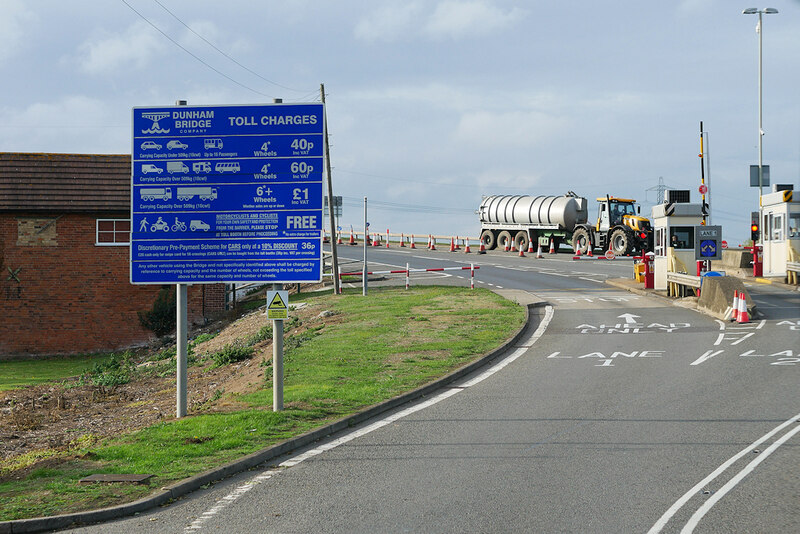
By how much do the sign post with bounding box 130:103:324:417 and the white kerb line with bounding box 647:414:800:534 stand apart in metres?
6.05

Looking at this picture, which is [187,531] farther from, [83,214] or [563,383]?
[83,214]

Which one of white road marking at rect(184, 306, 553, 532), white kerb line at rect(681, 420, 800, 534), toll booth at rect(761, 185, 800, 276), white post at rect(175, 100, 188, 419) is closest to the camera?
white kerb line at rect(681, 420, 800, 534)

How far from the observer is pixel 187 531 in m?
7.55

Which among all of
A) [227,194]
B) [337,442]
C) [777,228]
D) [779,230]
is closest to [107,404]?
[227,194]

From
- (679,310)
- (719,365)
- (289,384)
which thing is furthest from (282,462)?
(679,310)

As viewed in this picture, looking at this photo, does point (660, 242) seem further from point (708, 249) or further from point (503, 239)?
point (503, 239)

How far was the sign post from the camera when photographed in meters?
13.1

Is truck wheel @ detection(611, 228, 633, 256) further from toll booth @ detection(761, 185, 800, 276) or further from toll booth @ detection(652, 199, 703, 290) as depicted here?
toll booth @ detection(652, 199, 703, 290)

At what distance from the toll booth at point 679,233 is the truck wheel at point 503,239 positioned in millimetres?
28501

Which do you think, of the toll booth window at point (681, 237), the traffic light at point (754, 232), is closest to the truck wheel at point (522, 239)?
the traffic light at point (754, 232)

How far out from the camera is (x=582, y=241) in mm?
53875

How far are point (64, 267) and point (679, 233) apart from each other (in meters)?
21.3

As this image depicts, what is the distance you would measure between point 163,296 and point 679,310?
17265mm

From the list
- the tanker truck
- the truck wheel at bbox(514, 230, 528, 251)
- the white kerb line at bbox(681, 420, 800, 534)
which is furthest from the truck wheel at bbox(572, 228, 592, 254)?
the white kerb line at bbox(681, 420, 800, 534)
